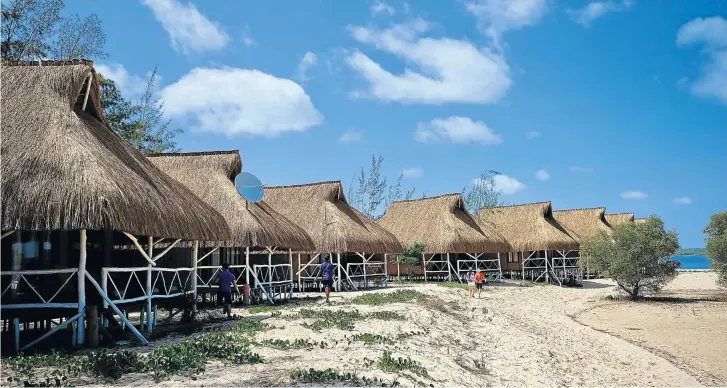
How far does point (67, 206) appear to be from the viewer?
357 inches

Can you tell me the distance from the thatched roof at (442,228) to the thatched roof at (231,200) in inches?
428

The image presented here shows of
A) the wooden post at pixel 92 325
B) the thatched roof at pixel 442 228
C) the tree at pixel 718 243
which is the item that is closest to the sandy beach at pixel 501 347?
the wooden post at pixel 92 325

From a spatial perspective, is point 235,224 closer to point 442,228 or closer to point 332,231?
point 332,231

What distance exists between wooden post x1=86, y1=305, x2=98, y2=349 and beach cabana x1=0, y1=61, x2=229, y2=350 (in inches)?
0.6

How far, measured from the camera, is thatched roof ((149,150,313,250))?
55.6 ft

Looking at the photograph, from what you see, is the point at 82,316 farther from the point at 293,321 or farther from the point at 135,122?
the point at 135,122

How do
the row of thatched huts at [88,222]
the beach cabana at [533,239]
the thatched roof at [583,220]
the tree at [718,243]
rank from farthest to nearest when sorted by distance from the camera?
the thatched roof at [583,220] < the beach cabana at [533,239] < the tree at [718,243] < the row of thatched huts at [88,222]

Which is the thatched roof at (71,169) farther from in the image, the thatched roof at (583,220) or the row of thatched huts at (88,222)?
the thatched roof at (583,220)

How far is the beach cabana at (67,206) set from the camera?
30.0ft

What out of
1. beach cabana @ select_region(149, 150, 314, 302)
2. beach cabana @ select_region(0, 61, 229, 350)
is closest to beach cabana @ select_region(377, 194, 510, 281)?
beach cabana @ select_region(149, 150, 314, 302)

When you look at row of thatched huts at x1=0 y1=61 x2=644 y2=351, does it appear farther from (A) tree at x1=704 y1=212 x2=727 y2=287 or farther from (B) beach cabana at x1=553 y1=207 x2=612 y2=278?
(B) beach cabana at x1=553 y1=207 x2=612 y2=278

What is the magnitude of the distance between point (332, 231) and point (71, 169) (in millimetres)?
14589

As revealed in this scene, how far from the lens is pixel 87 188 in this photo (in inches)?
366

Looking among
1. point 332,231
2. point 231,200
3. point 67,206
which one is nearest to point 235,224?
point 231,200
